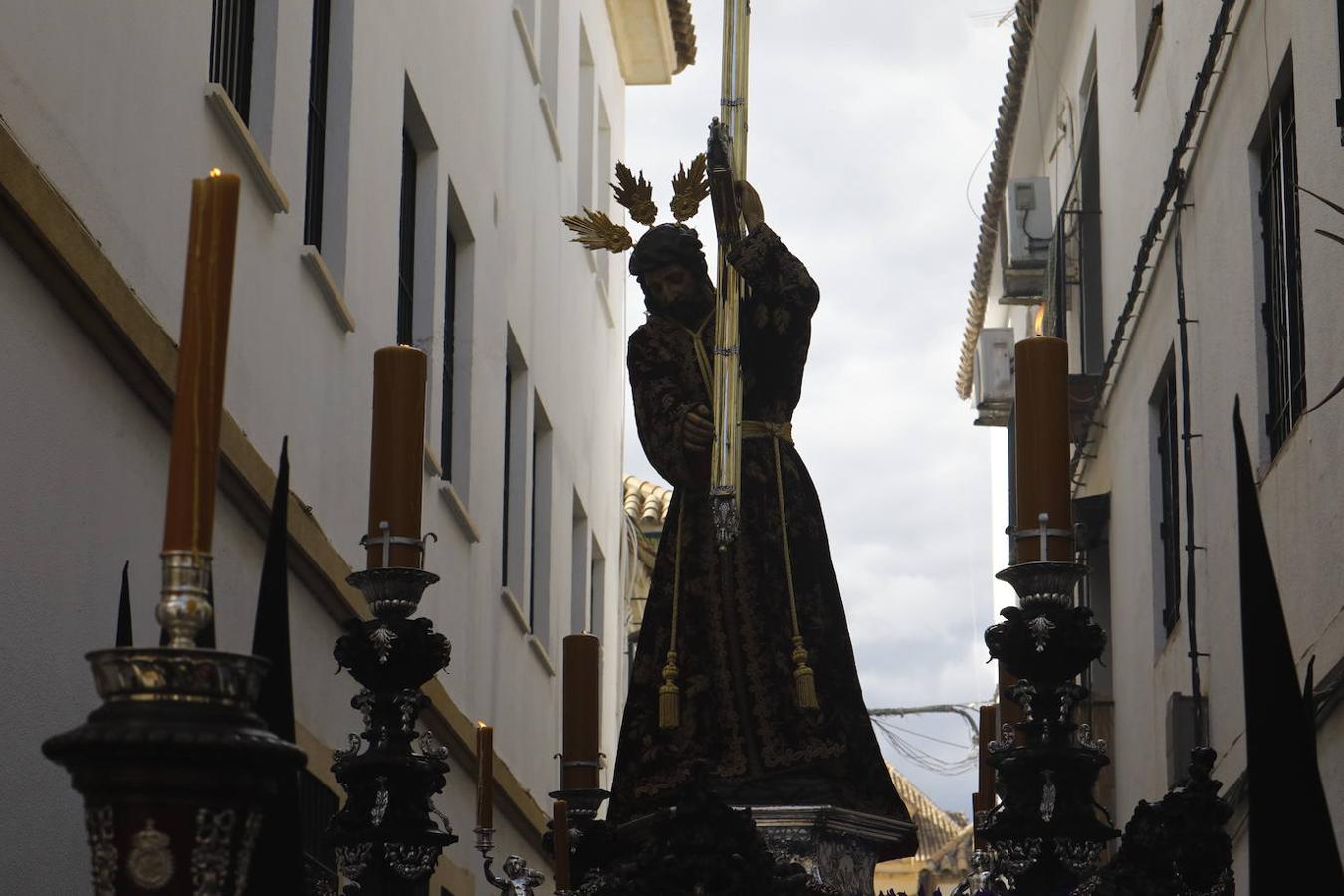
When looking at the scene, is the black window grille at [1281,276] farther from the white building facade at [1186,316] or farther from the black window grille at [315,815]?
the black window grille at [315,815]

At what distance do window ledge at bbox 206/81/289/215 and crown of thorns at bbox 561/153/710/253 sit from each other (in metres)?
2.46

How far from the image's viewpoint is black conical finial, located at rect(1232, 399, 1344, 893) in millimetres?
3766

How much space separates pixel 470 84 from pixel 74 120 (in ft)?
25.8

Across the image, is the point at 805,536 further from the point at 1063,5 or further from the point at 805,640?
the point at 1063,5

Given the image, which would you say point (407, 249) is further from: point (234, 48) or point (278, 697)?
point (278, 697)

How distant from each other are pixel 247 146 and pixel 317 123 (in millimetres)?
2124

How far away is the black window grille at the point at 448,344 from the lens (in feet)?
45.7

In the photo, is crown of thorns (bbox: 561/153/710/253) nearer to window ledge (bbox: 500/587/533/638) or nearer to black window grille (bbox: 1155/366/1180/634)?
black window grille (bbox: 1155/366/1180/634)

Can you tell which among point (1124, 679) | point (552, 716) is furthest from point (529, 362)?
point (1124, 679)

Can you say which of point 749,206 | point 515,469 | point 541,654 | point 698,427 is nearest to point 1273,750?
point 698,427

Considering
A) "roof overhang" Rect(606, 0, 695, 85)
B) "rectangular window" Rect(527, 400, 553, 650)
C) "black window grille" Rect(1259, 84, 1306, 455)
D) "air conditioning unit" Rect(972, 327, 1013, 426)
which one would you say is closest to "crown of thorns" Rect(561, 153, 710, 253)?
"black window grille" Rect(1259, 84, 1306, 455)

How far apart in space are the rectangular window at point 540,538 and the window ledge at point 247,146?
8.26 m

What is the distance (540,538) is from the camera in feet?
59.2

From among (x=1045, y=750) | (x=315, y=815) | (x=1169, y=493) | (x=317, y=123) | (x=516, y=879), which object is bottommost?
(x=516, y=879)
